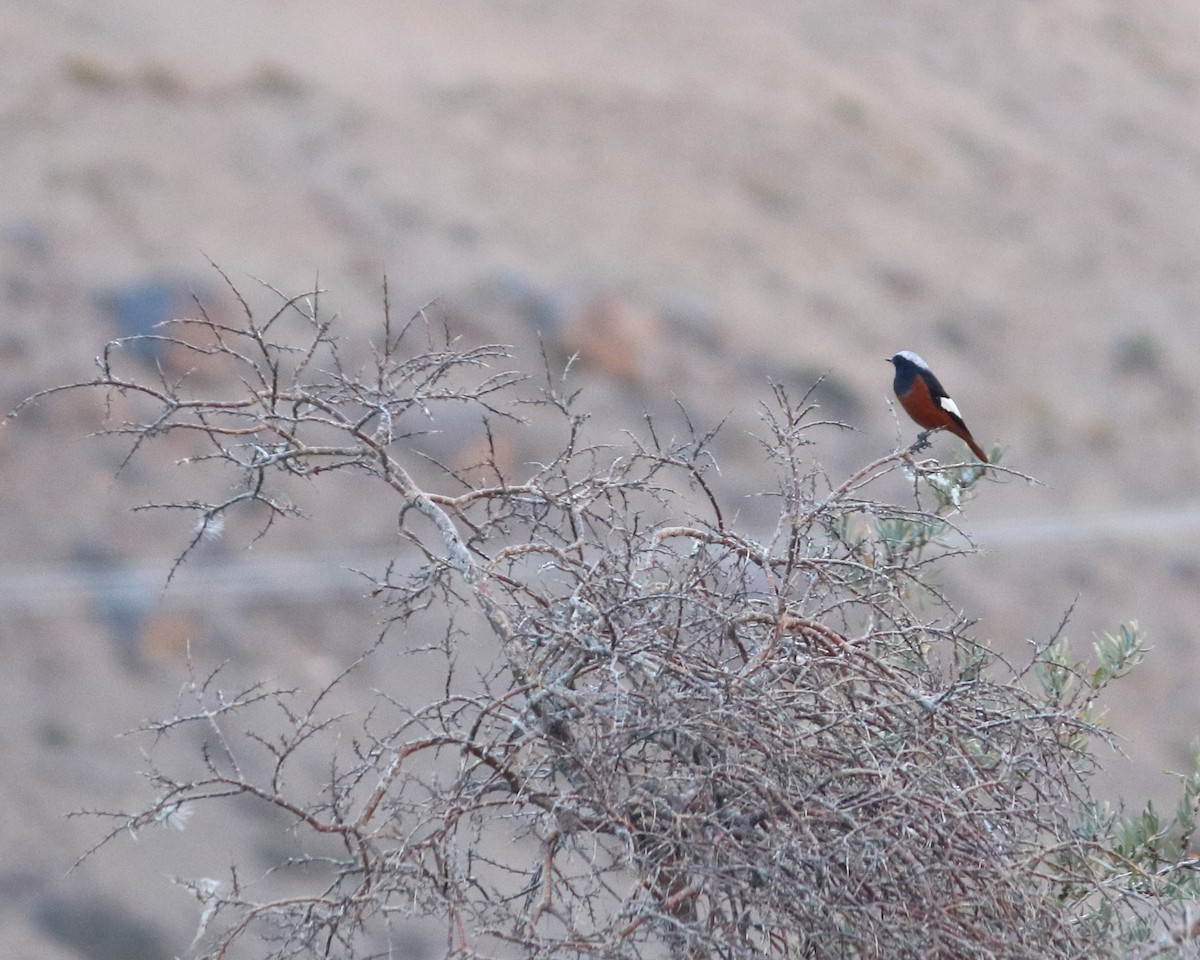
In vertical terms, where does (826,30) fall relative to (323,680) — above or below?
above

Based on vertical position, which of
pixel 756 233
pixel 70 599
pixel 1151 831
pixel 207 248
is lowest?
pixel 1151 831

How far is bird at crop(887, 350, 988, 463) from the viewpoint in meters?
5.68

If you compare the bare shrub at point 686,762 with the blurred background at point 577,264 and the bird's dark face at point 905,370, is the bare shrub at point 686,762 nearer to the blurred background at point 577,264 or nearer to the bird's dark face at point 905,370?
the bird's dark face at point 905,370

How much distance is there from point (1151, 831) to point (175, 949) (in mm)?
11718

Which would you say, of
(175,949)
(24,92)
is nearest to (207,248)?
(24,92)

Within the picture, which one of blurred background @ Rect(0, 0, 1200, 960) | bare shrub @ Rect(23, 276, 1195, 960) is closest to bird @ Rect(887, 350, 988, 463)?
bare shrub @ Rect(23, 276, 1195, 960)

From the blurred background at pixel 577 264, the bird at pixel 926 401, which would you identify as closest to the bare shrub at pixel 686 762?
the bird at pixel 926 401

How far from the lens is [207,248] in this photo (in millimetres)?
24031

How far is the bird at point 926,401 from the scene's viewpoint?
5676mm

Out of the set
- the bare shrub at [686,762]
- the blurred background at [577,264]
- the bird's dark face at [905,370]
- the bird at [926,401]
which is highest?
the blurred background at [577,264]

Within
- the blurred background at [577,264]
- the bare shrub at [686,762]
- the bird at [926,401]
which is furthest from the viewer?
the blurred background at [577,264]

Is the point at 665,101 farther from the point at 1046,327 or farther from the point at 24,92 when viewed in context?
the point at 24,92

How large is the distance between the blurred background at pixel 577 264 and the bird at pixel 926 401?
1030 centimetres

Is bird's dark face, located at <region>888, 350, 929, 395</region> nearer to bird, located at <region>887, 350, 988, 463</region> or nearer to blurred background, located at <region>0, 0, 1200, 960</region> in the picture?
bird, located at <region>887, 350, 988, 463</region>
